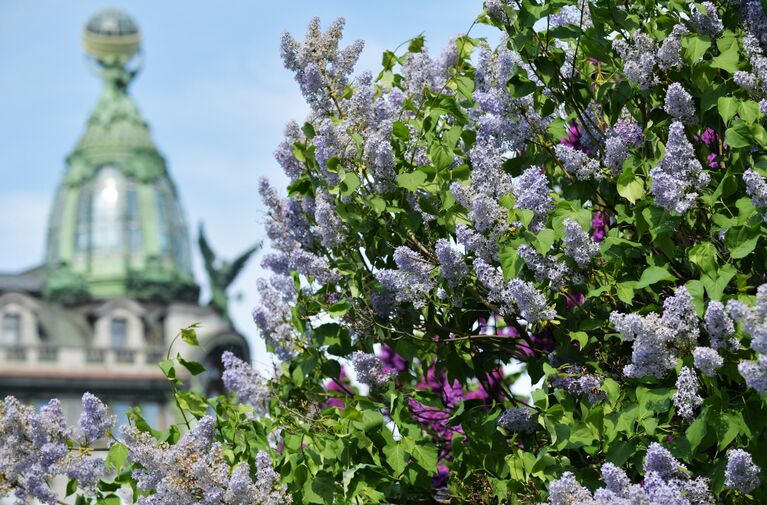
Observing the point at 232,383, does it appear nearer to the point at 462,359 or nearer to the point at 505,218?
the point at 462,359

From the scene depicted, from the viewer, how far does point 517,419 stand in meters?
7.52

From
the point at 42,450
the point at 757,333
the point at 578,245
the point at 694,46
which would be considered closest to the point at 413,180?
the point at 578,245

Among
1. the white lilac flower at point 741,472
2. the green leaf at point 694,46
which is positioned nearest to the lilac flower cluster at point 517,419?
the white lilac flower at point 741,472

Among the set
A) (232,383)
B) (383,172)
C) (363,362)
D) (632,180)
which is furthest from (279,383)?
(632,180)

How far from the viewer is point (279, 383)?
8859mm

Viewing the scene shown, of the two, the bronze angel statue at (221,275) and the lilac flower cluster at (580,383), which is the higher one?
the bronze angel statue at (221,275)

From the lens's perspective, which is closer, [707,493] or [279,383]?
[707,493]

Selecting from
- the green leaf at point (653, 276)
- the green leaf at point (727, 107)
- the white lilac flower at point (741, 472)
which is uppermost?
the green leaf at point (727, 107)

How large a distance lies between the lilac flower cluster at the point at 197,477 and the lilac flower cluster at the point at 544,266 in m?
1.57

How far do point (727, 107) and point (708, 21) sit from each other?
700 millimetres

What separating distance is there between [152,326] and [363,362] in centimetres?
6332

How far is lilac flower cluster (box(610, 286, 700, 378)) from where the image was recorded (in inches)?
244

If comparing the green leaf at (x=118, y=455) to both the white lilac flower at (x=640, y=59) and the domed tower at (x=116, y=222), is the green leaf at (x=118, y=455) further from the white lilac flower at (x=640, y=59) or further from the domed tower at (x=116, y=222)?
the domed tower at (x=116, y=222)

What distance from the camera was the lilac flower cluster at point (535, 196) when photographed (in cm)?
700
